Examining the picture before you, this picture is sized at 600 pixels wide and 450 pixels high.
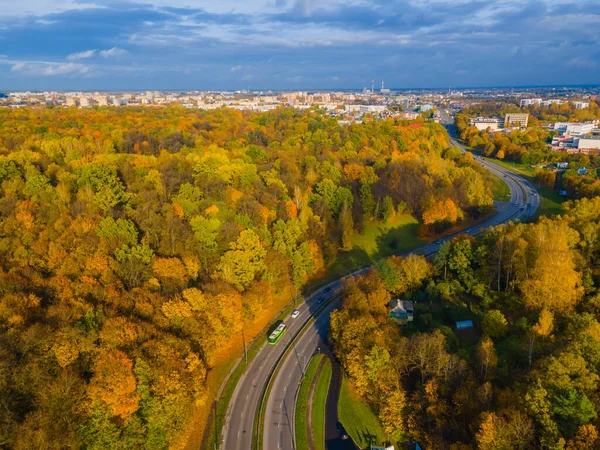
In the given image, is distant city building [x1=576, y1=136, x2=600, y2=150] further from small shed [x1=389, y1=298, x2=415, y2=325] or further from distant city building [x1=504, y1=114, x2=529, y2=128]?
small shed [x1=389, y1=298, x2=415, y2=325]

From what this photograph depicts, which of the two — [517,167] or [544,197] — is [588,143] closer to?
[517,167]

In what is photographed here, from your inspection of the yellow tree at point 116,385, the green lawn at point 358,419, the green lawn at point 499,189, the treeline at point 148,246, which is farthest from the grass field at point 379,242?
the yellow tree at point 116,385

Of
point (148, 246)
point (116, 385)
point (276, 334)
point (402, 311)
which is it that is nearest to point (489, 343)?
point (402, 311)

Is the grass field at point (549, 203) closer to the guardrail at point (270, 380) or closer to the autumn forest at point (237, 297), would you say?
the autumn forest at point (237, 297)

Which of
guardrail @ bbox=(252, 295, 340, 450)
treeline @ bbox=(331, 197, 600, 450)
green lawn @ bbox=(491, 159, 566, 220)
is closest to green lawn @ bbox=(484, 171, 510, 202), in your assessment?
green lawn @ bbox=(491, 159, 566, 220)

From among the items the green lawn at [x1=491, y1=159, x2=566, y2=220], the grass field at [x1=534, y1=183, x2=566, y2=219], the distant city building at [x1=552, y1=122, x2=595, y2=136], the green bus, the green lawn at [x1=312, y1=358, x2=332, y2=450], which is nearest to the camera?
the green lawn at [x1=312, y1=358, x2=332, y2=450]

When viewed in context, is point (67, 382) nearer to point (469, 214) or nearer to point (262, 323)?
Result: point (262, 323)

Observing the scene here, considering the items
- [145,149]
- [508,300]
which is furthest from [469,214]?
[145,149]
